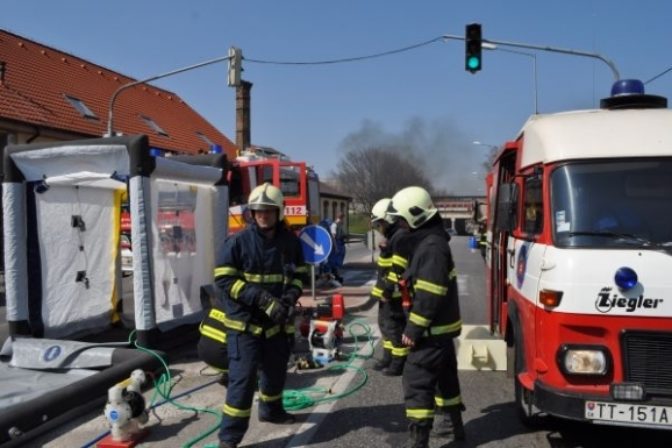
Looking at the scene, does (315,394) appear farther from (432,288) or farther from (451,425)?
(432,288)

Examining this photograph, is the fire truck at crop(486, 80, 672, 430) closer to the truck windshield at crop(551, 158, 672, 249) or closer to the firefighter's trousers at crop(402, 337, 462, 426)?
the truck windshield at crop(551, 158, 672, 249)

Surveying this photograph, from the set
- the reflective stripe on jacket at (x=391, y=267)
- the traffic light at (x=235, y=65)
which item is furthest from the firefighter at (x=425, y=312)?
the traffic light at (x=235, y=65)

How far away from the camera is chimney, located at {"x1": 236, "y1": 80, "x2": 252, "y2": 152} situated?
4072cm

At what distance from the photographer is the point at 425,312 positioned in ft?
14.2

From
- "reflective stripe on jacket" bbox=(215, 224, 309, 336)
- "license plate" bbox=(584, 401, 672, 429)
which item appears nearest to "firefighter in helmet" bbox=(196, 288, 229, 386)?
"reflective stripe on jacket" bbox=(215, 224, 309, 336)

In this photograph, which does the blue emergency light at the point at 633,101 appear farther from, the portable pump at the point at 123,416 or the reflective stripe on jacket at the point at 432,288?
the portable pump at the point at 123,416

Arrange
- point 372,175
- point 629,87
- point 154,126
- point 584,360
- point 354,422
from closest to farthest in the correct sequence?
point 584,360, point 354,422, point 629,87, point 154,126, point 372,175

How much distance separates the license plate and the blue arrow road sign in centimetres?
673

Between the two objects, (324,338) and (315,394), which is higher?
(324,338)

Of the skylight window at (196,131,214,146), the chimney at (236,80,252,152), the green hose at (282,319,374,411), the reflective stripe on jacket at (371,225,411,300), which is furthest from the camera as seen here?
the chimney at (236,80,252,152)

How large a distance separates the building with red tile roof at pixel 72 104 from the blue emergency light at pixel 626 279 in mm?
20235

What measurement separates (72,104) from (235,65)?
10436 mm

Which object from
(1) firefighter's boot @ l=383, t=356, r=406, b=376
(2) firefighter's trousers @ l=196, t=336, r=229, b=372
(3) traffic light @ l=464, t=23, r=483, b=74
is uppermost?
(3) traffic light @ l=464, t=23, r=483, b=74

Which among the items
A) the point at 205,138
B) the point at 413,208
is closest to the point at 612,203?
the point at 413,208
